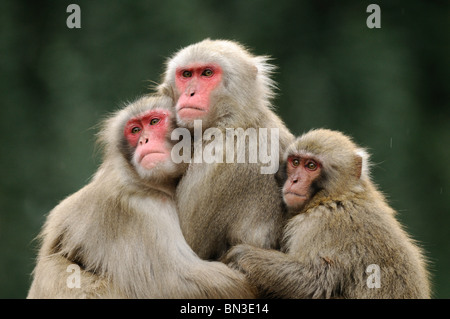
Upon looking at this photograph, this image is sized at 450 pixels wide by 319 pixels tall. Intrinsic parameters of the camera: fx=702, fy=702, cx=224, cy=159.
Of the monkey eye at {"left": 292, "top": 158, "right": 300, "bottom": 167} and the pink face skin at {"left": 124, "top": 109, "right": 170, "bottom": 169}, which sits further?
the monkey eye at {"left": 292, "top": 158, "right": 300, "bottom": 167}

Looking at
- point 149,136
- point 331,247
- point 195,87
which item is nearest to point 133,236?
point 149,136

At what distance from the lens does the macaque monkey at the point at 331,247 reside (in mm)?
5402

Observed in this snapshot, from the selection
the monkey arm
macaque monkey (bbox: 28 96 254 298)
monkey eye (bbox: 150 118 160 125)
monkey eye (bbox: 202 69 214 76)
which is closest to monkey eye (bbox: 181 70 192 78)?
monkey eye (bbox: 202 69 214 76)

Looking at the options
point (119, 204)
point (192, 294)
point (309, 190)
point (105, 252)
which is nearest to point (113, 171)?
point (119, 204)

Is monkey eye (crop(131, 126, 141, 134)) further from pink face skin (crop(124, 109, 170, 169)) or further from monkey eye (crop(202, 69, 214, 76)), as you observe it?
monkey eye (crop(202, 69, 214, 76))

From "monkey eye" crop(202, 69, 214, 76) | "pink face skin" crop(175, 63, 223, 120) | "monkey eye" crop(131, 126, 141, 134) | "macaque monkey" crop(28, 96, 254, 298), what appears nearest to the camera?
"macaque monkey" crop(28, 96, 254, 298)

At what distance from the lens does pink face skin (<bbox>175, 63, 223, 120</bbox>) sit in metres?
5.85

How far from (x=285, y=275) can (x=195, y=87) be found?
1.78 metres

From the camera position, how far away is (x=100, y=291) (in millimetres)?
5609

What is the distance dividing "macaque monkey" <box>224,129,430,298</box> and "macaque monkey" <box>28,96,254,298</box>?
1.02 ft

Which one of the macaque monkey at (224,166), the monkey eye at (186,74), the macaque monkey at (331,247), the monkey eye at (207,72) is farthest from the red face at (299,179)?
the monkey eye at (186,74)

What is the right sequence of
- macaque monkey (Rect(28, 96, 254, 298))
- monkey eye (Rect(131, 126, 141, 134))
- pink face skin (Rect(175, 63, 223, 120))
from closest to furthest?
1. macaque monkey (Rect(28, 96, 254, 298))
2. pink face skin (Rect(175, 63, 223, 120))
3. monkey eye (Rect(131, 126, 141, 134))

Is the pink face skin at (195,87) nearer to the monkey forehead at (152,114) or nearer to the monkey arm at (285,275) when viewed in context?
the monkey forehead at (152,114)

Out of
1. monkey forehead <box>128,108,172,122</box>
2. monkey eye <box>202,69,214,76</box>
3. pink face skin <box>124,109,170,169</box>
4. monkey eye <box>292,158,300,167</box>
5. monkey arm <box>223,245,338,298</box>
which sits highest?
monkey eye <box>202,69,214,76</box>
